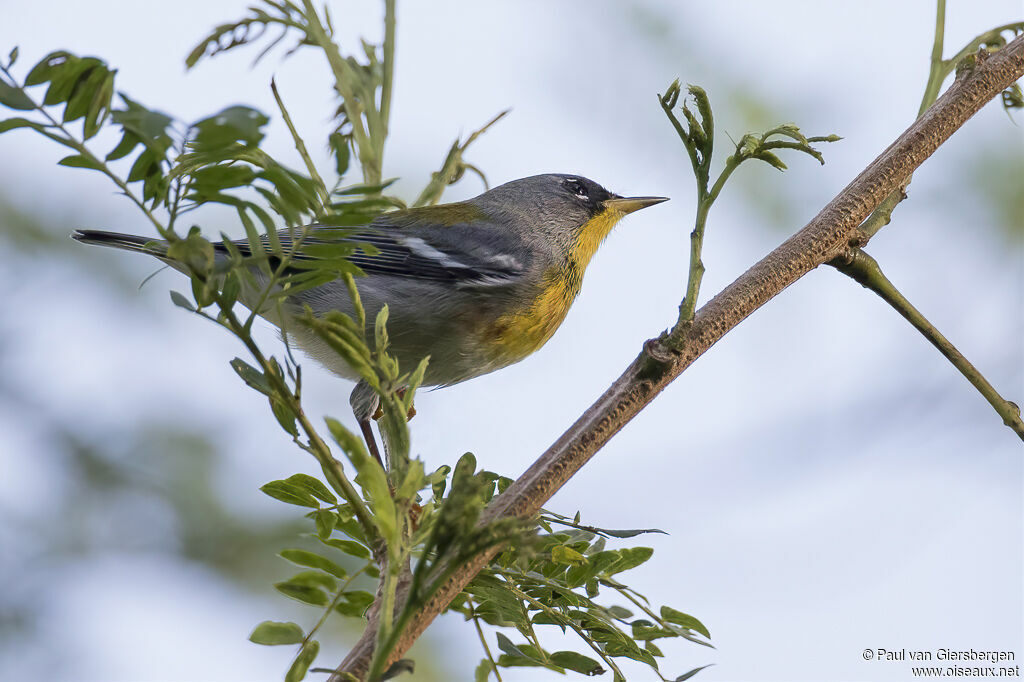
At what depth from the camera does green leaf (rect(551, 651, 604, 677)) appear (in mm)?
1621

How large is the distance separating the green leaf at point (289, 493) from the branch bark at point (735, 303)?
1.19 ft

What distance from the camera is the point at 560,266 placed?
4.11 metres

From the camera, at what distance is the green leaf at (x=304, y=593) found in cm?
159

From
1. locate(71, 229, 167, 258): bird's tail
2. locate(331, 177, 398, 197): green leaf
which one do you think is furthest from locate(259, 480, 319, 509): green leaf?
locate(71, 229, 167, 258): bird's tail

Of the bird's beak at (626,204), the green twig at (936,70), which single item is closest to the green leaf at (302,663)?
the green twig at (936,70)

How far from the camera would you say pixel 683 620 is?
66.1 inches

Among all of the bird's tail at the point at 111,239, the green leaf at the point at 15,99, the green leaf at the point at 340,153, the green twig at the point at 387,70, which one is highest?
the green twig at the point at 387,70

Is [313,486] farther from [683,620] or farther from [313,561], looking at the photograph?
[683,620]

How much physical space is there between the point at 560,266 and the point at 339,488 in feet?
9.31

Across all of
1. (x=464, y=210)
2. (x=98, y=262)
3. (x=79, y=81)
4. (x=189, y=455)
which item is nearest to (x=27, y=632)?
(x=189, y=455)

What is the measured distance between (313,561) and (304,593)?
3.1 inches

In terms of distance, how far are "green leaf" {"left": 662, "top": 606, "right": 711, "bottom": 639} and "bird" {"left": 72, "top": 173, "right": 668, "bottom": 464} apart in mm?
1647

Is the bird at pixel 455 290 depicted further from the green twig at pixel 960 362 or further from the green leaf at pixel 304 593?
the green twig at pixel 960 362

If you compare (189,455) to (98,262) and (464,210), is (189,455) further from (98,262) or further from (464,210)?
(464,210)
